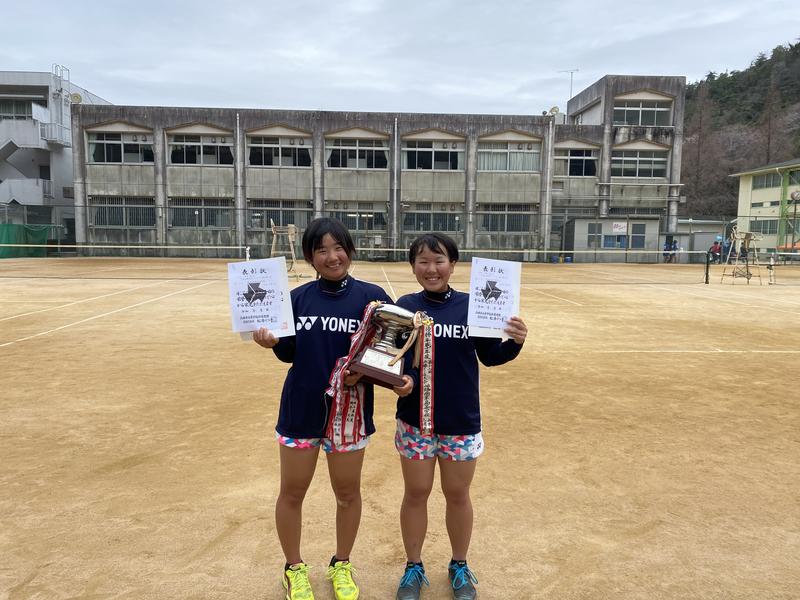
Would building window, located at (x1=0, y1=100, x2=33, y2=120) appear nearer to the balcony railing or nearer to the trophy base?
the balcony railing

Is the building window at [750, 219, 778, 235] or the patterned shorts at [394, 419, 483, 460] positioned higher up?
the building window at [750, 219, 778, 235]

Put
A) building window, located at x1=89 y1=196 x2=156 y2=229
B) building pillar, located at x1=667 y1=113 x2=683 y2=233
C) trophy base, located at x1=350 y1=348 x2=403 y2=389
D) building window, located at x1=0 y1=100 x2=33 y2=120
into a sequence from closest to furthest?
trophy base, located at x1=350 y1=348 x2=403 y2=389 → building window, located at x1=89 y1=196 x2=156 y2=229 → building pillar, located at x1=667 y1=113 x2=683 y2=233 → building window, located at x1=0 y1=100 x2=33 y2=120

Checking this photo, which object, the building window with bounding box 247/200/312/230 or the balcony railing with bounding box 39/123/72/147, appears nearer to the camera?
the building window with bounding box 247/200/312/230

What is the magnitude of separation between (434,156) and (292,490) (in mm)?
37933

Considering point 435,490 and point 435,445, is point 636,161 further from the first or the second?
point 435,445

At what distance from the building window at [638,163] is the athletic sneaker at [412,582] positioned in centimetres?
4212

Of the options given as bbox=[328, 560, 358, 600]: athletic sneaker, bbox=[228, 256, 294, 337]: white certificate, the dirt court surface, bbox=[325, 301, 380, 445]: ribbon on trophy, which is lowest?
the dirt court surface

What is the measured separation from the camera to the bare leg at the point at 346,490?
8.41 feet

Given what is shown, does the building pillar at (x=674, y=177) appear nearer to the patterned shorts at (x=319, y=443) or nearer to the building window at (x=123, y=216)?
the building window at (x=123, y=216)

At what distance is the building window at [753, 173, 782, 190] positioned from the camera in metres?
47.0

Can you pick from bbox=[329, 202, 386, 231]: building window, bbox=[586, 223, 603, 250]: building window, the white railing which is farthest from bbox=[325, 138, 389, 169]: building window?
the white railing

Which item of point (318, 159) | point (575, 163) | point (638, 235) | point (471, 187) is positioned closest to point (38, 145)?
point (318, 159)

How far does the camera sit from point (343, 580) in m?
2.62

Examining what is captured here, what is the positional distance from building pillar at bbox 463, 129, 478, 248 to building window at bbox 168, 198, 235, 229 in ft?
50.8
